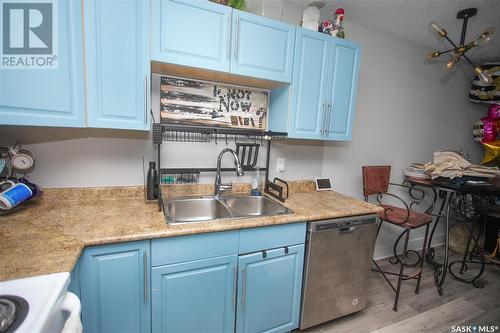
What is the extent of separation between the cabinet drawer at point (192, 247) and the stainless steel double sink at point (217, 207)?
244 mm

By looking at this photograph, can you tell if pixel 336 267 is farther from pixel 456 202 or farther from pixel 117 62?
pixel 456 202

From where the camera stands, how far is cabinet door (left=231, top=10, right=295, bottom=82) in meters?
1.48

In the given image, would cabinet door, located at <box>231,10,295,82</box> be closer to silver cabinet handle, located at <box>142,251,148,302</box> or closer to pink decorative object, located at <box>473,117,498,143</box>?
silver cabinet handle, located at <box>142,251,148,302</box>

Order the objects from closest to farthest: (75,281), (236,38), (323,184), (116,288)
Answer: (75,281) → (116,288) → (236,38) → (323,184)

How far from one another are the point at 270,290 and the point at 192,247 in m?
0.62

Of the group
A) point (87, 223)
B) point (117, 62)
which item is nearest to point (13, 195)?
point (87, 223)

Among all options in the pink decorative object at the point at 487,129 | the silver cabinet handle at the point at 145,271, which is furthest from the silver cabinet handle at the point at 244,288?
the pink decorative object at the point at 487,129

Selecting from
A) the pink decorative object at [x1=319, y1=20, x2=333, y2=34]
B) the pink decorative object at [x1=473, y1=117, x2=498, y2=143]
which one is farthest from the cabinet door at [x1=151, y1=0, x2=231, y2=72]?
the pink decorative object at [x1=473, y1=117, x2=498, y2=143]

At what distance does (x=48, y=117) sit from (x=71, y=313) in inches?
38.2

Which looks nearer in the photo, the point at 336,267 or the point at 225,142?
A: the point at 336,267

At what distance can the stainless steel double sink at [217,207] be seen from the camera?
1.62 meters

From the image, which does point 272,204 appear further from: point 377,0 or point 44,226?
point 377,0

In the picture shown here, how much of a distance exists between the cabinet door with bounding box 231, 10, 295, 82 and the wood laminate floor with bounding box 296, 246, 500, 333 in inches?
74.5

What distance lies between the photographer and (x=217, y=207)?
1.72m
